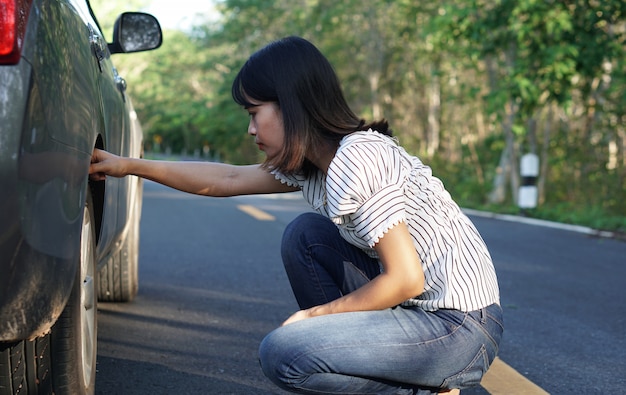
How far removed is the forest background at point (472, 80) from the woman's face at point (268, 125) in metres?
9.54

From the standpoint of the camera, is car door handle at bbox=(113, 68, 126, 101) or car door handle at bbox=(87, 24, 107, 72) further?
car door handle at bbox=(113, 68, 126, 101)

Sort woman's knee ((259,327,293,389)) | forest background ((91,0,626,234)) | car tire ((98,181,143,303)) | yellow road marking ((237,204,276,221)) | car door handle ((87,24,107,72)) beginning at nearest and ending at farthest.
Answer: woman's knee ((259,327,293,389))
car door handle ((87,24,107,72))
car tire ((98,181,143,303))
yellow road marking ((237,204,276,221))
forest background ((91,0,626,234))

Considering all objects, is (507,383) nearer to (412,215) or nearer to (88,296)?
(412,215)

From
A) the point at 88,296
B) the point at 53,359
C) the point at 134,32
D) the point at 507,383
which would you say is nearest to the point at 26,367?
the point at 53,359

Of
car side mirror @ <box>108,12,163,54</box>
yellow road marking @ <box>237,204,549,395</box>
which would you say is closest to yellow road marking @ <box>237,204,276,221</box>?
car side mirror @ <box>108,12,163,54</box>

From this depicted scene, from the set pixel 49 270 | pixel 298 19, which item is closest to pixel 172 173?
pixel 49 270

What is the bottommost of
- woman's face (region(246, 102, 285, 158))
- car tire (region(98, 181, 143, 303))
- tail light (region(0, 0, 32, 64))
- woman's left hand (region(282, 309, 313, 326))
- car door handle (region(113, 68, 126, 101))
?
car tire (region(98, 181, 143, 303))

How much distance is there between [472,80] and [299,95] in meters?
30.8

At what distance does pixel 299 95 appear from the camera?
2557 mm

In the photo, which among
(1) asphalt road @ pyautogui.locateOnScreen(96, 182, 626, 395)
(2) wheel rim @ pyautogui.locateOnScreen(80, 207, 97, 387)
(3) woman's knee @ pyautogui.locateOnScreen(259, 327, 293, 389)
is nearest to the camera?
(3) woman's knee @ pyautogui.locateOnScreen(259, 327, 293, 389)

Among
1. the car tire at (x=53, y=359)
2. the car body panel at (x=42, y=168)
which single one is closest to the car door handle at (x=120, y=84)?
the car body panel at (x=42, y=168)

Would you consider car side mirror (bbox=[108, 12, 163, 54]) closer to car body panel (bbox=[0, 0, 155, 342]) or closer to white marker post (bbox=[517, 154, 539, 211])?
car body panel (bbox=[0, 0, 155, 342])

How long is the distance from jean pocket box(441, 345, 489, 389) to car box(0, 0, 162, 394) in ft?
3.30

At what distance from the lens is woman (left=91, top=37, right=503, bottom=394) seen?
2430 mm
